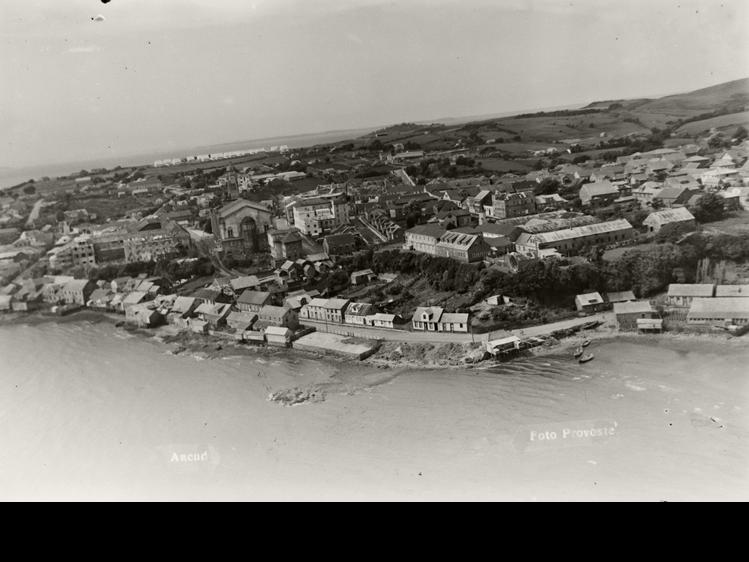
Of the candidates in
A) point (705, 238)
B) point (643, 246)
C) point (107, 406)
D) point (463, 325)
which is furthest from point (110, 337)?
point (705, 238)

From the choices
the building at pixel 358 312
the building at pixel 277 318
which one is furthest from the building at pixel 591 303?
the building at pixel 277 318

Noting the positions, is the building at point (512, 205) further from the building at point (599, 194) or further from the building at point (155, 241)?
the building at point (155, 241)

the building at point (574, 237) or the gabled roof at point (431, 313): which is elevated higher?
the building at point (574, 237)

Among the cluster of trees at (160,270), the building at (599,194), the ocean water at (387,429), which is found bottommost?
the ocean water at (387,429)

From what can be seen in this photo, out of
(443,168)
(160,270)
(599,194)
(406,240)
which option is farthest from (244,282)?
(599,194)

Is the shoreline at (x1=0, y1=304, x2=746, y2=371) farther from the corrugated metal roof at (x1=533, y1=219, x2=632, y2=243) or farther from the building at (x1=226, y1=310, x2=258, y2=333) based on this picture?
the corrugated metal roof at (x1=533, y1=219, x2=632, y2=243)
